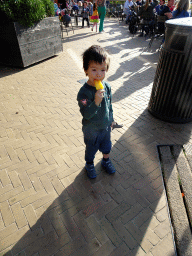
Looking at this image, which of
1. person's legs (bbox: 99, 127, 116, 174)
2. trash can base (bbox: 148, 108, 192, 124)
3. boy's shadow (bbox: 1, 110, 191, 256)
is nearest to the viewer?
boy's shadow (bbox: 1, 110, 191, 256)

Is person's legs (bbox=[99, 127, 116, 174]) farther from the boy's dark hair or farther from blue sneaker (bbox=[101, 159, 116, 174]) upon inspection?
the boy's dark hair

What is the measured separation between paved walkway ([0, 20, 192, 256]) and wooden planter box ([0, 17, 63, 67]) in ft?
6.11

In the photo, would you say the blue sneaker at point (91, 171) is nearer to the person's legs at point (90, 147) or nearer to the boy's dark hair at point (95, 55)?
A: the person's legs at point (90, 147)

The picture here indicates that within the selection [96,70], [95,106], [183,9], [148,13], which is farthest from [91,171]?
[148,13]

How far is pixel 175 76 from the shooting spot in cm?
324

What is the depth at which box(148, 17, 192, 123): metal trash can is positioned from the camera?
2990mm

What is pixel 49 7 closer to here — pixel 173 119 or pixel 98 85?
pixel 173 119

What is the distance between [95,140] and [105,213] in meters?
0.91

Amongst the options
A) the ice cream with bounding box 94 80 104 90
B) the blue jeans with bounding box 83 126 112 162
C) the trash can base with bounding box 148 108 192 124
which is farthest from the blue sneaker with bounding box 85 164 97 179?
the trash can base with bounding box 148 108 192 124

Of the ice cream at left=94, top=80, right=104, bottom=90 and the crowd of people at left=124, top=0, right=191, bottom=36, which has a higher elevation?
the crowd of people at left=124, top=0, right=191, bottom=36

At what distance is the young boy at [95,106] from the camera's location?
1.61 metres

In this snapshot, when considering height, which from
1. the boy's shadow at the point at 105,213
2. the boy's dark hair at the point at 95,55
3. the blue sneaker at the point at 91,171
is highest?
the boy's dark hair at the point at 95,55

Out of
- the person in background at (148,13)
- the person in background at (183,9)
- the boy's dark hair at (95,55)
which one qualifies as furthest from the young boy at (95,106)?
the person in background at (148,13)

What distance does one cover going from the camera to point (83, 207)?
7.26 ft
